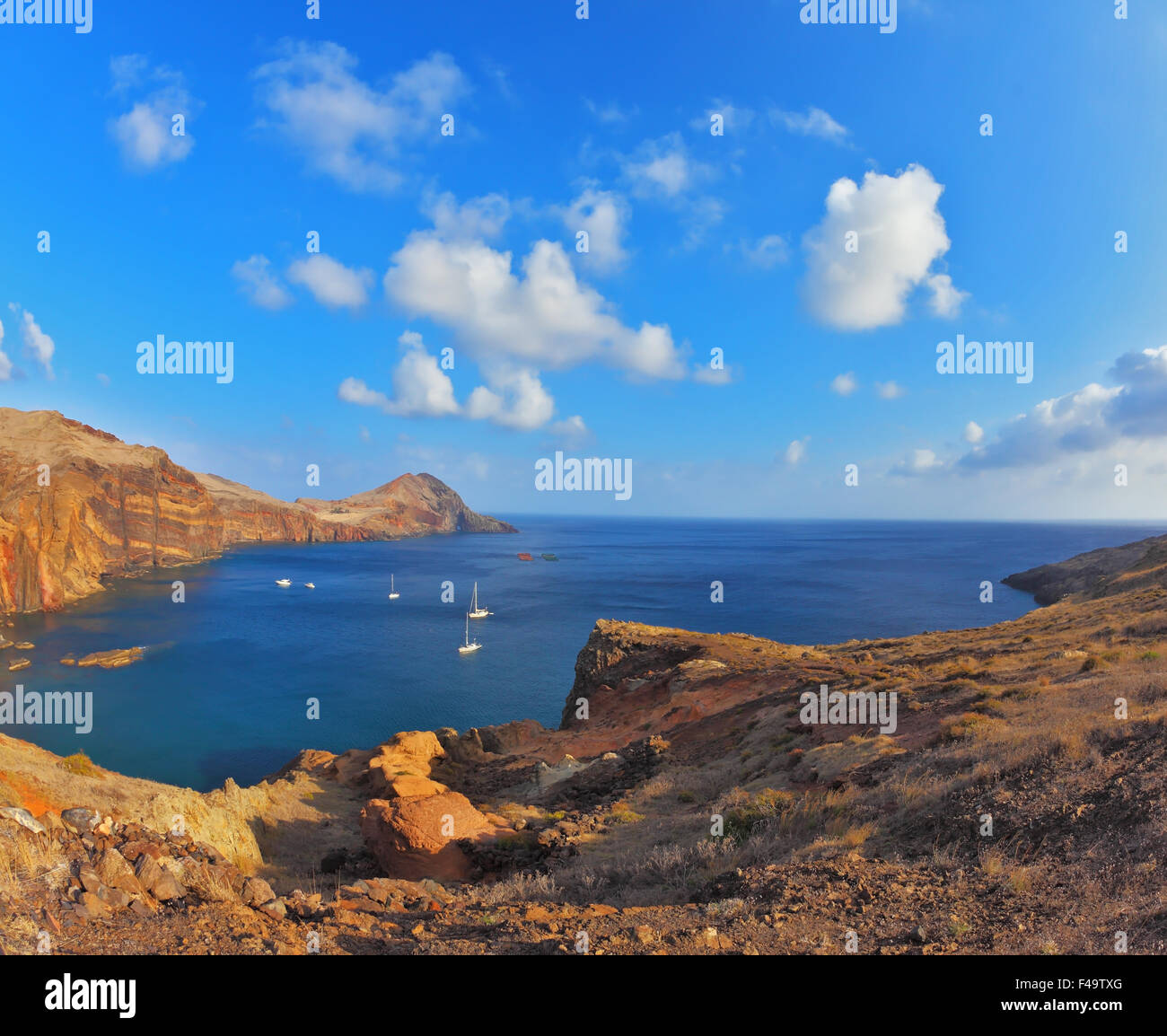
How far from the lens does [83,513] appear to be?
103 m

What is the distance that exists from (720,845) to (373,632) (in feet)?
235

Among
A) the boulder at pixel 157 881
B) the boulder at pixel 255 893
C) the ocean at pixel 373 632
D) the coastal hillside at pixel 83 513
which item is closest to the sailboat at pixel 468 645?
the ocean at pixel 373 632

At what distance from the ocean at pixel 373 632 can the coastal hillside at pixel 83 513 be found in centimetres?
626

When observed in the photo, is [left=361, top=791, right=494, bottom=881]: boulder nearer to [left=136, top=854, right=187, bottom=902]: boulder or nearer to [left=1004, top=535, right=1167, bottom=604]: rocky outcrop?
[left=136, top=854, right=187, bottom=902]: boulder

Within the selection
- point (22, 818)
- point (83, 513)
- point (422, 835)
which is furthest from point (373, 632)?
point (83, 513)

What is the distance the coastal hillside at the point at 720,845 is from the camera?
5840 millimetres

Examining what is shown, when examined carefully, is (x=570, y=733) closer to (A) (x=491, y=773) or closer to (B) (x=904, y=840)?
(A) (x=491, y=773)

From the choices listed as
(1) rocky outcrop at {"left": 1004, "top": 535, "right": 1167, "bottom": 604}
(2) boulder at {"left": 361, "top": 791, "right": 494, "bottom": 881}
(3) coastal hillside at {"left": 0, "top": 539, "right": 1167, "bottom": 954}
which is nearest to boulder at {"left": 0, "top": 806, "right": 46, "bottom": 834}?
(3) coastal hillside at {"left": 0, "top": 539, "right": 1167, "bottom": 954}

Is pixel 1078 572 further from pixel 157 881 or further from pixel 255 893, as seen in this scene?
pixel 157 881

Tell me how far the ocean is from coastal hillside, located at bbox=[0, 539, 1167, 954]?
2799 centimetres

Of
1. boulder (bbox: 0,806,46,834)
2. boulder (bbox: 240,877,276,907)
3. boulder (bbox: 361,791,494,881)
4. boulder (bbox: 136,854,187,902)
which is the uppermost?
boulder (bbox: 0,806,46,834)

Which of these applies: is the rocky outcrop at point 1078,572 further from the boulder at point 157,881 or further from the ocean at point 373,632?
the boulder at point 157,881

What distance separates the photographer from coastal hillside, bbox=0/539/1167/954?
5.84m
